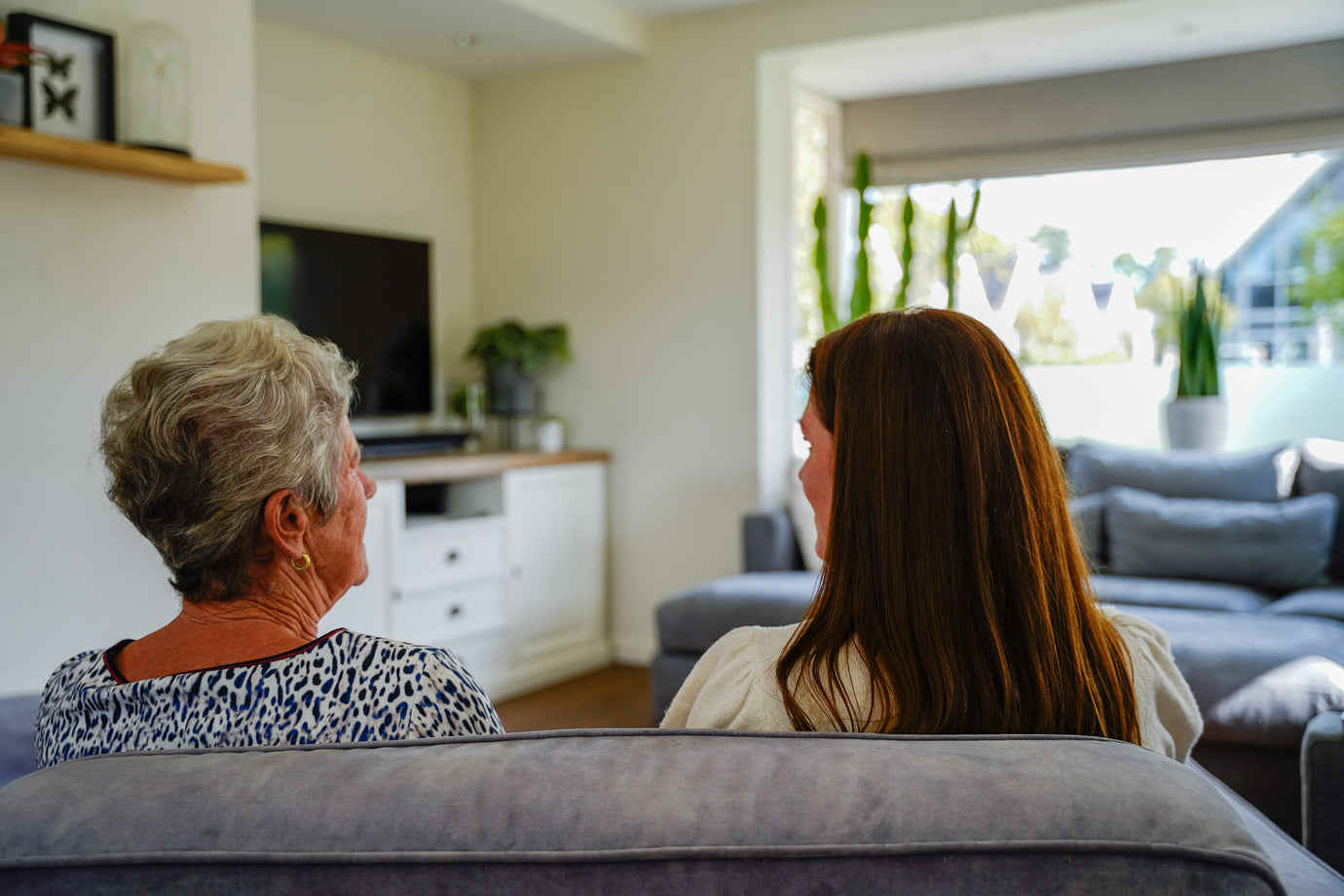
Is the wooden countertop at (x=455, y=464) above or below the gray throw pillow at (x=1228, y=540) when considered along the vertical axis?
above

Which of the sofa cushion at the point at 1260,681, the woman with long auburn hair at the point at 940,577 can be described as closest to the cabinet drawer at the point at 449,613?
the sofa cushion at the point at 1260,681

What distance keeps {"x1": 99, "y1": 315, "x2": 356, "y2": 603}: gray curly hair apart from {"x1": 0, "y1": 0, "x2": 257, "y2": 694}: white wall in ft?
5.22

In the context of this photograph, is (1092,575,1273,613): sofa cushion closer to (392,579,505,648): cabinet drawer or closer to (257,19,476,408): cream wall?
(392,579,505,648): cabinet drawer

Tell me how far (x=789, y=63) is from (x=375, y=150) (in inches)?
65.8

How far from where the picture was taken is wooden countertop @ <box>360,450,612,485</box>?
11.9 ft

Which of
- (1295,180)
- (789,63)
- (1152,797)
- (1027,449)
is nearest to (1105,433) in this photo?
(1295,180)

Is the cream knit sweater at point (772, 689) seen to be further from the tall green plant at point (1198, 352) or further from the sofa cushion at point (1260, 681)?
the tall green plant at point (1198, 352)

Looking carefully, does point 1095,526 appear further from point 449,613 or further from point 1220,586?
point 449,613

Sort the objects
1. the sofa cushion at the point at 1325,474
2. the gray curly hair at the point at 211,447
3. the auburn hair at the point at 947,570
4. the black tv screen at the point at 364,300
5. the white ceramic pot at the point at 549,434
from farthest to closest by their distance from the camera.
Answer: the white ceramic pot at the point at 549,434, the black tv screen at the point at 364,300, the sofa cushion at the point at 1325,474, the gray curly hair at the point at 211,447, the auburn hair at the point at 947,570

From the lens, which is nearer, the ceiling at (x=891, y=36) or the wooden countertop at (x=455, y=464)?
the wooden countertop at (x=455, y=464)

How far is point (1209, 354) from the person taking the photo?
419cm

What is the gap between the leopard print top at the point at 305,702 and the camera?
936 millimetres

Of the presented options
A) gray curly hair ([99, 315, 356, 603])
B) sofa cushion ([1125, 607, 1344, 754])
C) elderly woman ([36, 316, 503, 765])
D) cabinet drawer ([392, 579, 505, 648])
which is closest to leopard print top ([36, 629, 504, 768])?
elderly woman ([36, 316, 503, 765])

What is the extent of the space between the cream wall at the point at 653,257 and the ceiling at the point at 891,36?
14 cm
